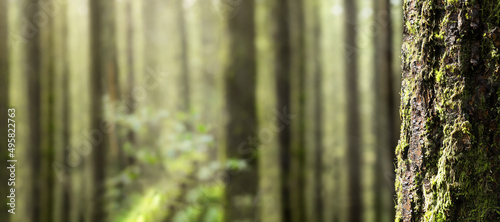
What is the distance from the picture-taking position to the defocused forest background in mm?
2869

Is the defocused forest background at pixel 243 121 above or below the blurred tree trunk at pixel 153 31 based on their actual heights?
below

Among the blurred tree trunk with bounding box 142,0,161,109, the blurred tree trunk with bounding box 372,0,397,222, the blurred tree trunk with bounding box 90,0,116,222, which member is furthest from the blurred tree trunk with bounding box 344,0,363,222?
the blurred tree trunk with bounding box 142,0,161,109

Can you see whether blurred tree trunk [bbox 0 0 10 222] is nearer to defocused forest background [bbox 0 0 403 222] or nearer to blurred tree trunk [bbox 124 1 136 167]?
defocused forest background [bbox 0 0 403 222]

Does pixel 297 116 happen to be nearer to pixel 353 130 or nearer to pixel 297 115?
pixel 297 115

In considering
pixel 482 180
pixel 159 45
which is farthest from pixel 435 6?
pixel 159 45

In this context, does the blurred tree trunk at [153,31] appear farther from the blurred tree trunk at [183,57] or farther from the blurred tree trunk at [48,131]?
the blurred tree trunk at [48,131]

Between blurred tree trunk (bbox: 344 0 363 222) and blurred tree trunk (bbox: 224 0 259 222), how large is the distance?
111cm

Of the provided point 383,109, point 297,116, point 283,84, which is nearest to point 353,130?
point 383,109

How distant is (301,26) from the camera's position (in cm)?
340

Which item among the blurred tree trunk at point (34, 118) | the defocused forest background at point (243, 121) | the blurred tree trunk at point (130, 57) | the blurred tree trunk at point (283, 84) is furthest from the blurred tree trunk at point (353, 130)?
the blurred tree trunk at point (130, 57)

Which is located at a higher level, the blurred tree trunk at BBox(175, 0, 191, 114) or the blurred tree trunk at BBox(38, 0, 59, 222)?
the blurred tree trunk at BBox(175, 0, 191, 114)

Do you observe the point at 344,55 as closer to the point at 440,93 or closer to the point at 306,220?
the point at 306,220

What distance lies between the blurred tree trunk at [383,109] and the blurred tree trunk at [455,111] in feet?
8.40

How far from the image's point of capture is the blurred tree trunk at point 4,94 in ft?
12.1
